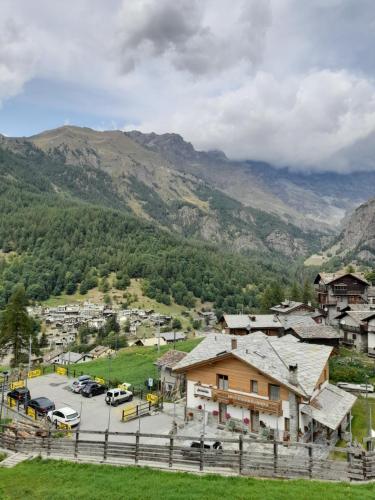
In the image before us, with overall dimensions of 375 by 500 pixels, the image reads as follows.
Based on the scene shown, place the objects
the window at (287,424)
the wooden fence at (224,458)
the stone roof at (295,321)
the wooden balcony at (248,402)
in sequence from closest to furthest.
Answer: the wooden fence at (224,458), the window at (287,424), the wooden balcony at (248,402), the stone roof at (295,321)

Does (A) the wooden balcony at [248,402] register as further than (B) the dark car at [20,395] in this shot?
No

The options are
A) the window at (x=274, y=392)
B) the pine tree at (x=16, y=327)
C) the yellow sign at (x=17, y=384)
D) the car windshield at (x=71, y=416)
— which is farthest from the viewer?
the pine tree at (x=16, y=327)

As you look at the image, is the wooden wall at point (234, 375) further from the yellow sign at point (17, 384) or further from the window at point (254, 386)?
the yellow sign at point (17, 384)

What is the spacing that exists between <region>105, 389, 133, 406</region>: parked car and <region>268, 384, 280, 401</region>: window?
17.4 meters

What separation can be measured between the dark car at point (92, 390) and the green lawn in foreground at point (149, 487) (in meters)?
24.6

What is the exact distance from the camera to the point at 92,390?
4762cm

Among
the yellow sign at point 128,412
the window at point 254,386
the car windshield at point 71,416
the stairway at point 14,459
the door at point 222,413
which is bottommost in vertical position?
the yellow sign at point 128,412

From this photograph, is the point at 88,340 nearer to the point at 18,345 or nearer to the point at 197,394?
the point at 18,345

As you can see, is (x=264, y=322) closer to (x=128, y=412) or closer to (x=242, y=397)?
(x=128, y=412)

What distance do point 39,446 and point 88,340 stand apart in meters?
154

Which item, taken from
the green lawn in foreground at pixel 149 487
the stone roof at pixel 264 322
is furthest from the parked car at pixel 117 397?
the stone roof at pixel 264 322

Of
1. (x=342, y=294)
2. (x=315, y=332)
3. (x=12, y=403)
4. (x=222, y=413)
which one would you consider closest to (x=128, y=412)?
(x=222, y=413)

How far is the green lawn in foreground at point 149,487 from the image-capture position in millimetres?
18031

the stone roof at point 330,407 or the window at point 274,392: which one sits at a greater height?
the window at point 274,392
